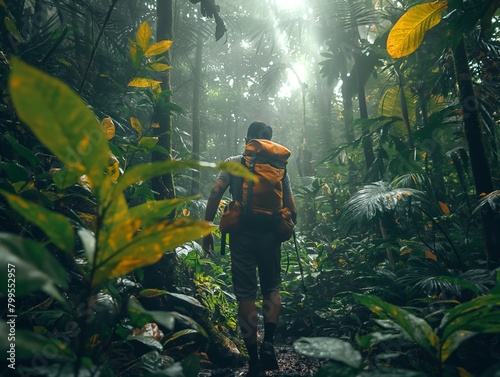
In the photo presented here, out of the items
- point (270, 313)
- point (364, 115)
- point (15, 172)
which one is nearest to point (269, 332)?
point (270, 313)

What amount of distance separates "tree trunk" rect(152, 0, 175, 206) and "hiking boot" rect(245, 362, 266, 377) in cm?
157

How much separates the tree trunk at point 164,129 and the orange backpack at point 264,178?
75 cm

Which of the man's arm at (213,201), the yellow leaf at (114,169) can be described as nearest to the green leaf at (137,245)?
the yellow leaf at (114,169)

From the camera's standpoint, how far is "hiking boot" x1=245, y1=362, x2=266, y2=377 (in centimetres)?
229

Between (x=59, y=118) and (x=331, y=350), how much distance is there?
0.75 metres

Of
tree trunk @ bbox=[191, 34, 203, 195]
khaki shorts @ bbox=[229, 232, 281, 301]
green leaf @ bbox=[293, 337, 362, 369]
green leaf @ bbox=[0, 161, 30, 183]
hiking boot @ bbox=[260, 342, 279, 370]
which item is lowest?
hiking boot @ bbox=[260, 342, 279, 370]

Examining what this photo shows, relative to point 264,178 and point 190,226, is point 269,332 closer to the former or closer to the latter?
point 264,178

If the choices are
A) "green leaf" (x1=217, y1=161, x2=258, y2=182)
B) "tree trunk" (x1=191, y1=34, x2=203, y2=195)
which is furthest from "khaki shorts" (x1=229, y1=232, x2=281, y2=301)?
"tree trunk" (x1=191, y1=34, x2=203, y2=195)

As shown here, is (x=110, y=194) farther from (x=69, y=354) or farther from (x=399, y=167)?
(x=399, y=167)

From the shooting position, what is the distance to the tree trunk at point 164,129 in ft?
10.4

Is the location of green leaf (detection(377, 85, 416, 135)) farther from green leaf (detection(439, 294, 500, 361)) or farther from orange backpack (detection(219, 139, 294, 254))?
green leaf (detection(439, 294, 500, 361))

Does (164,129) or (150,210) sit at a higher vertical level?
(164,129)

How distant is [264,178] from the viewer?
111 inches

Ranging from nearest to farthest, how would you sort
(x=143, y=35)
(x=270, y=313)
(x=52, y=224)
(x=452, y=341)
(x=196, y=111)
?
(x=52, y=224)
(x=452, y=341)
(x=143, y=35)
(x=270, y=313)
(x=196, y=111)
